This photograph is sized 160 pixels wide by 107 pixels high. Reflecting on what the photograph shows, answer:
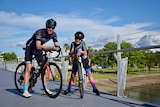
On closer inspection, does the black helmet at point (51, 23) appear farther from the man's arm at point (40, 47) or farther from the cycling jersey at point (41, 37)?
the man's arm at point (40, 47)

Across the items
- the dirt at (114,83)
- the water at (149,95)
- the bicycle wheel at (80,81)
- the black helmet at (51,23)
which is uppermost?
the black helmet at (51,23)

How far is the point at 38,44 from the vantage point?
4461mm

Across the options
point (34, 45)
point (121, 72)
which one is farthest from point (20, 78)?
point (121, 72)

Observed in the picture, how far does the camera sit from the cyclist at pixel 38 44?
14.6ft

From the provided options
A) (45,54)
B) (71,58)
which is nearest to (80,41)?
(71,58)

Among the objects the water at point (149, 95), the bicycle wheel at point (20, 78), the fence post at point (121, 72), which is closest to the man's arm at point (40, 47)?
the bicycle wheel at point (20, 78)

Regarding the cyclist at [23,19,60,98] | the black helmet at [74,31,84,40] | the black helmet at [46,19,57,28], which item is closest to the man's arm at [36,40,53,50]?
the cyclist at [23,19,60,98]

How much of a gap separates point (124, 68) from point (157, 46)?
1.15 meters

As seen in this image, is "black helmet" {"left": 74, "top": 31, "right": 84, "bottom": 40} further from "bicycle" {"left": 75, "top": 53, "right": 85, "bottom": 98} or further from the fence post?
the fence post

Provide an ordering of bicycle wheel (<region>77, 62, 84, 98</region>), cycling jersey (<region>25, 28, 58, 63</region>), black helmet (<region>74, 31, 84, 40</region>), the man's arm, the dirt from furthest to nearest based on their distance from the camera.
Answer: the dirt, black helmet (<region>74, 31, 84, 40</region>), bicycle wheel (<region>77, 62, 84, 98</region>), cycling jersey (<region>25, 28, 58, 63</region>), the man's arm

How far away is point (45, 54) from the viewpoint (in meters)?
4.66

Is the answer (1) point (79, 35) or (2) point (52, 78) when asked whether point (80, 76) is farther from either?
(1) point (79, 35)

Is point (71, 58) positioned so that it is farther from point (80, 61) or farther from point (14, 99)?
point (14, 99)

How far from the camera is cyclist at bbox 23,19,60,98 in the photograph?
4.46m
